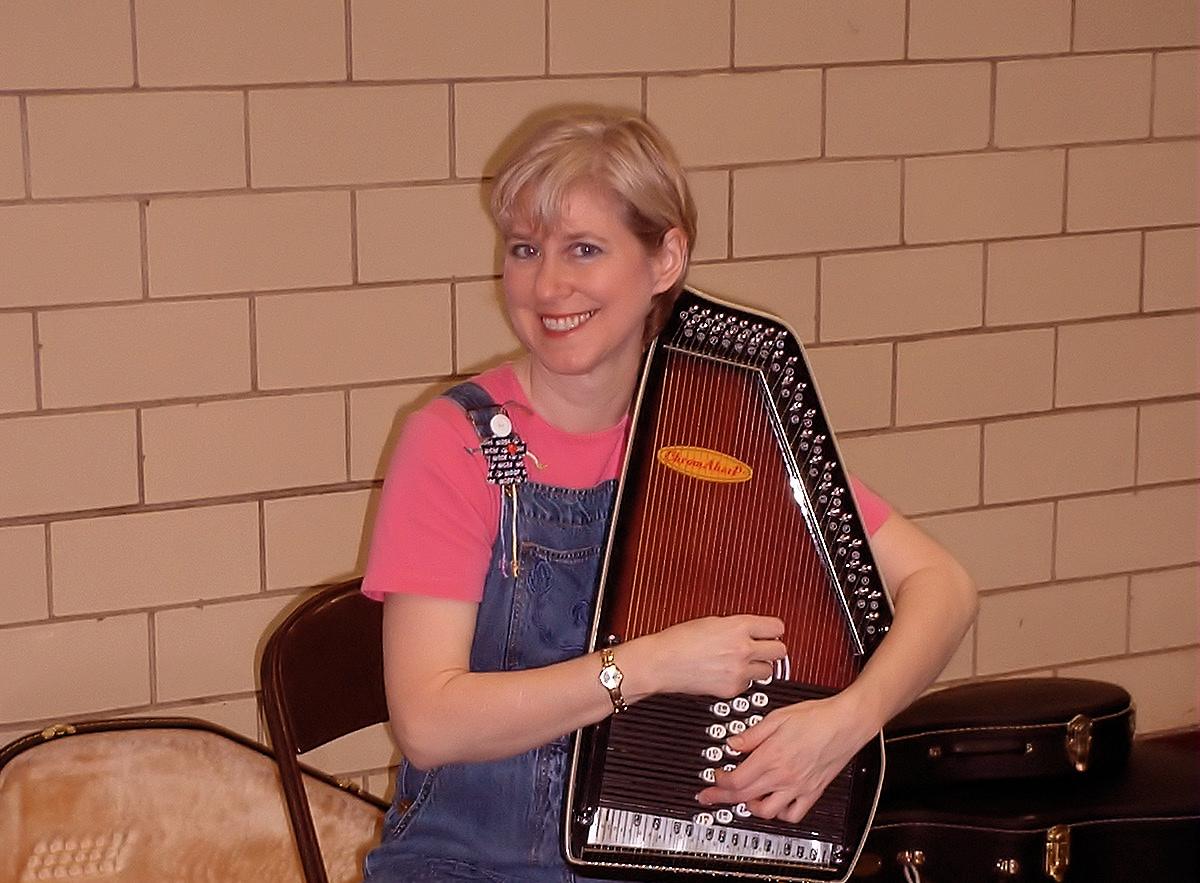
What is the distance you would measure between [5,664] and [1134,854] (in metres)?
1.61

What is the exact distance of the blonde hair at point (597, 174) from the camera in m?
1.85

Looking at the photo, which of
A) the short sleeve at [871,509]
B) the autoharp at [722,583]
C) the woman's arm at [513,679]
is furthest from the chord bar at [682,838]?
the short sleeve at [871,509]

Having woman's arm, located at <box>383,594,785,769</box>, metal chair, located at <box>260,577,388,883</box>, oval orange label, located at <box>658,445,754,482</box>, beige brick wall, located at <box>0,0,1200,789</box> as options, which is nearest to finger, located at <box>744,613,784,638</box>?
woman's arm, located at <box>383,594,785,769</box>

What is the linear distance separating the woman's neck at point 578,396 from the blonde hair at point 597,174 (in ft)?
0.30

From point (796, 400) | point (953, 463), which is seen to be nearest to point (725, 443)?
point (796, 400)

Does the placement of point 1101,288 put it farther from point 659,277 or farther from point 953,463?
point 659,277

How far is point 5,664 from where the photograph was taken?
2.56m

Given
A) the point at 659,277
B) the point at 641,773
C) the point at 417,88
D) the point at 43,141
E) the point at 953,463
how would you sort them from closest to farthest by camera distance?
the point at 641,773, the point at 659,277, the point at 43,141, the point at 417,88, the point at 953,463

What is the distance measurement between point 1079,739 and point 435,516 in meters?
1.24

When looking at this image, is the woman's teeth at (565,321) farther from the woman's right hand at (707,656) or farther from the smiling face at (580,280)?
the woman's right hand at (707,656)

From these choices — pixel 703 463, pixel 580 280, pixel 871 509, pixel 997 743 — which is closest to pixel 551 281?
pixel 580 280

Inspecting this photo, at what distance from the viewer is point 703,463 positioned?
6.08 feet

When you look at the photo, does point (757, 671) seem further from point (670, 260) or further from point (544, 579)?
point (670, 260)

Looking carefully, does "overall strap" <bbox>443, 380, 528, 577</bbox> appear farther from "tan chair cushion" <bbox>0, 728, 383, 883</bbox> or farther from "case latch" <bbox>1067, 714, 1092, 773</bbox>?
"case latch" <bbox>1067, 714, 1092, 773</bbox>
